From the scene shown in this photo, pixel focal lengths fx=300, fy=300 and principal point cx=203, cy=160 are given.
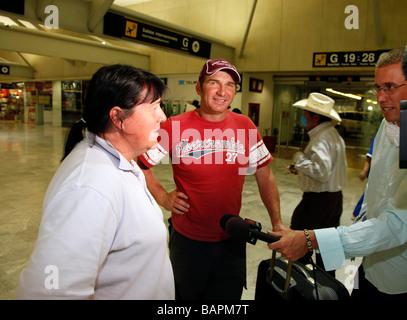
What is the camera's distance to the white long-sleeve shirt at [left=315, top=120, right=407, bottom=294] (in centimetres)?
125

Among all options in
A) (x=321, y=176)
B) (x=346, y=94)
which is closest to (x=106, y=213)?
(x=321, y=176)

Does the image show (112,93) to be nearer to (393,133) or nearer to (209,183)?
(209,183)

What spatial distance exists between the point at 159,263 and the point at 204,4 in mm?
11796

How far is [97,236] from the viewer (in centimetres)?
80

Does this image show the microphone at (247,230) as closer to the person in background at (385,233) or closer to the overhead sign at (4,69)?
the person in background at (385,233)

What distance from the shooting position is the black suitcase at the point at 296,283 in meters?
1.15

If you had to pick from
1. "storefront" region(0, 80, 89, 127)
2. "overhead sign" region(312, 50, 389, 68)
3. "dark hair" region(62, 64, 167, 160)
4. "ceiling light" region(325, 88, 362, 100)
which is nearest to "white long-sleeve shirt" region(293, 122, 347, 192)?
"dark hair" region(62, 64, 167, 160)

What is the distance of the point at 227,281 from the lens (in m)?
1.79

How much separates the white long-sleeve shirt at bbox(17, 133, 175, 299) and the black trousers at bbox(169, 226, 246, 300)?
670 millimetres

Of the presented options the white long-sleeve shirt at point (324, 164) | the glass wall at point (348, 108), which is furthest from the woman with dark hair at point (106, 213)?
the glass wall at point (348, 108)

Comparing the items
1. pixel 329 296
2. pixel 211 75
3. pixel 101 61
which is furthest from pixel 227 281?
pixel 101 61

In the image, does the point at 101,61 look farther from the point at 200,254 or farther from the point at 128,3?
the point at 200,254

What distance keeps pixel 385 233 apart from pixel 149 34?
7.29m

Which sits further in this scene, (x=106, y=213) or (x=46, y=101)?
(x=46, y=101)
